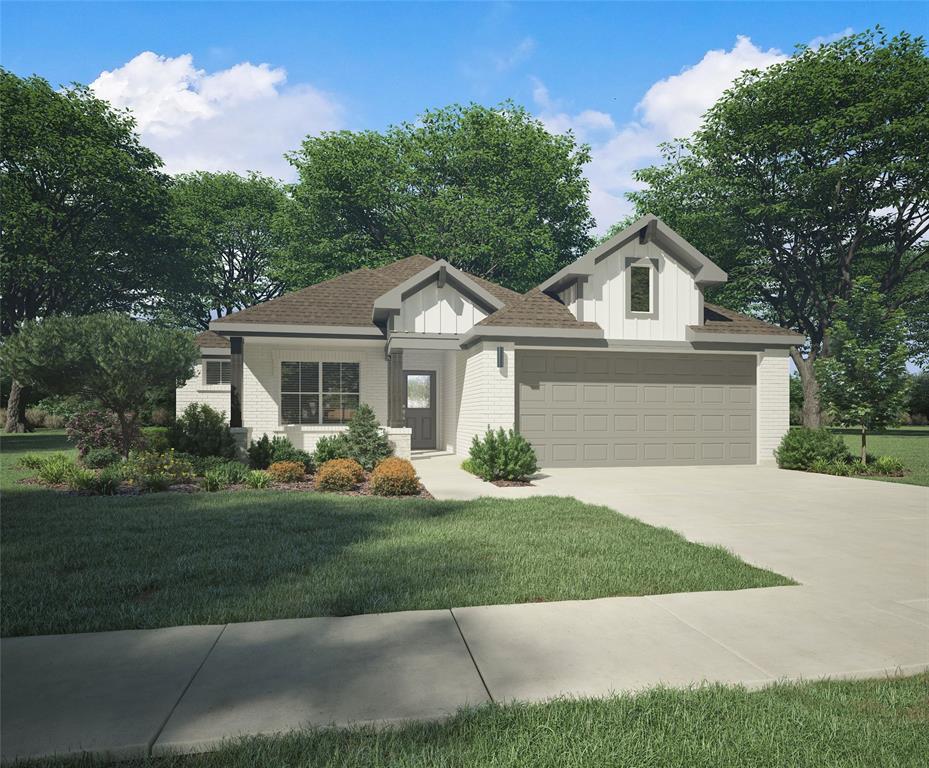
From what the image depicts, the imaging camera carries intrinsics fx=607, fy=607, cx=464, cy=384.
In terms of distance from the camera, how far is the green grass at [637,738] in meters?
2.73

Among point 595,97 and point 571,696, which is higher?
point 595,97

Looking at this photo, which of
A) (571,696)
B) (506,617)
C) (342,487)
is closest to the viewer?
(571,696)

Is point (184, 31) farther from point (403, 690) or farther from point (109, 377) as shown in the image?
point (403, 690)

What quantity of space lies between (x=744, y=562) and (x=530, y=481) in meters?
6.96

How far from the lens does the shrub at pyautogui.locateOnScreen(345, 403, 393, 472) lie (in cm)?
1372

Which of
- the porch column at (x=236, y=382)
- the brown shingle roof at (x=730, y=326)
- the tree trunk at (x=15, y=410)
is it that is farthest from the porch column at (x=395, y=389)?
the tree trunk at (x=15, y=410)

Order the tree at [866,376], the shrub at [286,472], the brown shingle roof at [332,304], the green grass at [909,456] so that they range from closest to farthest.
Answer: the shrub at [286,472] → the green grass at [909,456] → the tree at [866,376] → the brown shingle roof at [332,304]

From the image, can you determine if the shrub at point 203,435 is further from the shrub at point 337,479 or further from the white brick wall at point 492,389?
the white brick wall at point 492,389

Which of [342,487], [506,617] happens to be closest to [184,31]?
[342,487]

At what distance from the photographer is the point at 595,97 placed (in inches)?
488

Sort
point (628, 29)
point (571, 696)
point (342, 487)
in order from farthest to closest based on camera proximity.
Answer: point (342, 487)
point (628, 29)
point (571, 696)

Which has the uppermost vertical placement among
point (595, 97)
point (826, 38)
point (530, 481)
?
point (826, 38)

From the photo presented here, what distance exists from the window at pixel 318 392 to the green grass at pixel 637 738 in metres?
14.9

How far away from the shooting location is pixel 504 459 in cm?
1264
